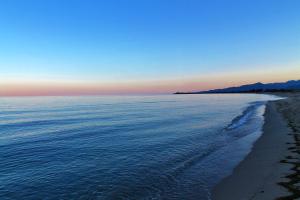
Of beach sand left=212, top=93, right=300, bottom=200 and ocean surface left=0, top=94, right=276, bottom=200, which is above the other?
beach sand left=212, top=93, right=300, bottom=200

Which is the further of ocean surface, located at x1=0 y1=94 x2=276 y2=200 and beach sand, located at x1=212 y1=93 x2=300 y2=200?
ocean surface, located at x1=0 y1=94 x2=276 y2=200

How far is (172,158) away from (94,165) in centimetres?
526

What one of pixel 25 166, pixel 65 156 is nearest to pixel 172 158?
pixel 65 156

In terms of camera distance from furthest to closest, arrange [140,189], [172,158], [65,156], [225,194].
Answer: [65,156] < [172,158] < [140,189] < [225,194]

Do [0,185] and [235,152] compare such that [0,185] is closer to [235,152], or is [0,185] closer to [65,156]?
[65,156]

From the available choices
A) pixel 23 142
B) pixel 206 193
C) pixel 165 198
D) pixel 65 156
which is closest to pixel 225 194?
pixel 206 193

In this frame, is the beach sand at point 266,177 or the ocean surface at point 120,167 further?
the ocean surface at point 120,167

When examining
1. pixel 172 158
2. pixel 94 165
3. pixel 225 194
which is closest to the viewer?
pixel 225 194

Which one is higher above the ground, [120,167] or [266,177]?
[266,177]

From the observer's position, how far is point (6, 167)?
1595 centimetres

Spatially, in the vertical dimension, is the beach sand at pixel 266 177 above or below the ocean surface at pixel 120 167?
above

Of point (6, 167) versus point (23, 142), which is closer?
point (6, 167)

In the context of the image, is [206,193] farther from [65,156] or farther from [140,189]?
[65,156]

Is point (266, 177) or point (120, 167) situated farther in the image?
point (120, 167)
